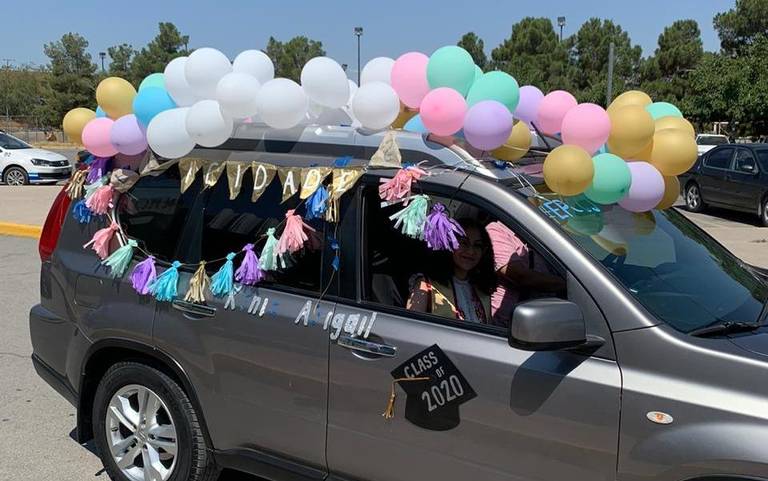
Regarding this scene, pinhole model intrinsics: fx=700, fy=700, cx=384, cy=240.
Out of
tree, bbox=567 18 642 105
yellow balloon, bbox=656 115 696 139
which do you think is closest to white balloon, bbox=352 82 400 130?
yellow balloon, bbox=656 115 696 139

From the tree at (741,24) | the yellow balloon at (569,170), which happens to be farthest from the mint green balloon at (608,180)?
the tree at (741,24)

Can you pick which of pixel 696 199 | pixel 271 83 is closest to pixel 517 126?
pixel 271 83

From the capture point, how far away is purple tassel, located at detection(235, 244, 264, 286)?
119 inches

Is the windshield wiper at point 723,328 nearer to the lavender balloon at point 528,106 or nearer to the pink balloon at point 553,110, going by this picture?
the pink balloon at point 553,110

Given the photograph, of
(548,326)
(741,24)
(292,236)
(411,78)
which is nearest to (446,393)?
(548,326)

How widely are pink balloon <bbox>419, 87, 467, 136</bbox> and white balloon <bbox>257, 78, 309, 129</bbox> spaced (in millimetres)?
558

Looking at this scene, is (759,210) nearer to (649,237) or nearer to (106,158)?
(649,237)

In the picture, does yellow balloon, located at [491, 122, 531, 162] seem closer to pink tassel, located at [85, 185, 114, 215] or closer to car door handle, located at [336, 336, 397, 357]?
car door handle, located at [336, 336, 397, 357]

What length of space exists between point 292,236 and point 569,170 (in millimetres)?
1147

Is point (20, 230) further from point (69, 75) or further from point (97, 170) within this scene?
point (69, 75)

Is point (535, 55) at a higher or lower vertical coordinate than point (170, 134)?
higher

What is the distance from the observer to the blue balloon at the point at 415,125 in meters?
3.05

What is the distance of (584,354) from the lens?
2344 millimetres

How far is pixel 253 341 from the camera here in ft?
9.87
